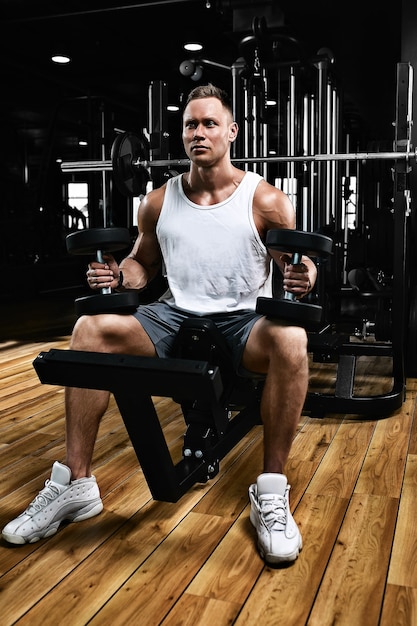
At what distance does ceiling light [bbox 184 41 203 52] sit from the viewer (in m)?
6.31

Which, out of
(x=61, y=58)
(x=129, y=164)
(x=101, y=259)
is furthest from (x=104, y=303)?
(x=61, y=58)

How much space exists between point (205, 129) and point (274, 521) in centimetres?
113

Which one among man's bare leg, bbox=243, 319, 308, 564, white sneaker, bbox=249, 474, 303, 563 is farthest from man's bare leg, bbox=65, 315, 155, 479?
white sneaker, bbox=249, 474, 303, 563

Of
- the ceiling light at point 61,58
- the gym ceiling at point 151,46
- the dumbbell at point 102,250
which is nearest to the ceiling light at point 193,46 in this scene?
the gym ceiling at point 151,46

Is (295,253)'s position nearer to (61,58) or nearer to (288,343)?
(288,343)

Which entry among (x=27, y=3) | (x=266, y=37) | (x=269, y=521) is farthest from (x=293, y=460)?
(x=27, y=3)

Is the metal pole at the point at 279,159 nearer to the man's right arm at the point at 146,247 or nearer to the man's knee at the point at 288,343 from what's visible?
the man's right arm at the point at 146,247

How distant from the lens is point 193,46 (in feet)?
20.9

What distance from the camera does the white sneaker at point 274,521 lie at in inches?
→ 60.6

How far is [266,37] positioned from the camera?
135 inches

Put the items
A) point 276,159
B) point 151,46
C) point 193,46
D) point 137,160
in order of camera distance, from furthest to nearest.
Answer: point 151,46 → point 193,46 → point 137,160 → point 276,159

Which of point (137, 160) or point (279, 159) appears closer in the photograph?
point (279, 159)

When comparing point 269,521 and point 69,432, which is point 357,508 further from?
point 69,432

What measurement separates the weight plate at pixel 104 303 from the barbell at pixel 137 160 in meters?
1.13
